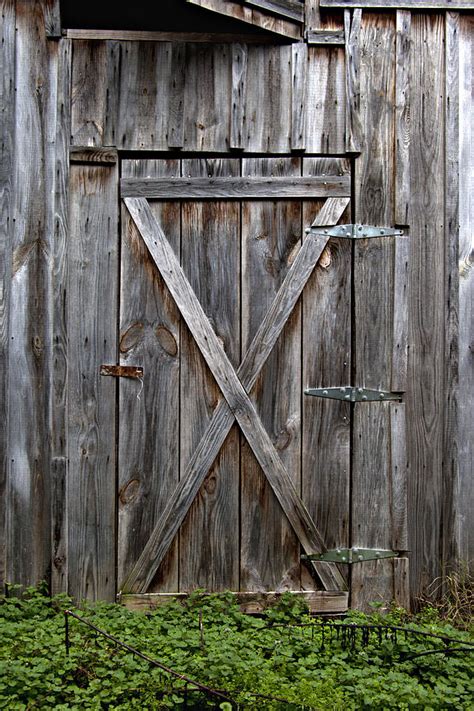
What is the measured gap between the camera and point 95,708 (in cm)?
303

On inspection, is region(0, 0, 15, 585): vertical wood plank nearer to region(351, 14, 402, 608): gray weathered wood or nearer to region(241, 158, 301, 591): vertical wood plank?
region(241, 158, 301, 591): vertical wood plank

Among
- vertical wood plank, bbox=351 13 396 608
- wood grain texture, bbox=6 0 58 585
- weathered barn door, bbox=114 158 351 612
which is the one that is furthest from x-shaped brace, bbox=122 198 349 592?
wood grain texture, bbox=6 0 58 585

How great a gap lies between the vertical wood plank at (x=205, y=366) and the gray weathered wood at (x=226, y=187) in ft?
0.19

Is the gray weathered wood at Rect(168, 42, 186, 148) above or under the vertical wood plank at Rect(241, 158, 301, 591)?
above

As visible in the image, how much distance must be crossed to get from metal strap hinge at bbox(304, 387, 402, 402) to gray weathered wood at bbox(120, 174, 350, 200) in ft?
3.68

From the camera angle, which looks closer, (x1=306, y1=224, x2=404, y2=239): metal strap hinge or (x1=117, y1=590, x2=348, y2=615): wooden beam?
(x1=117, y1=590, x2=348, y2=615): wooden beam

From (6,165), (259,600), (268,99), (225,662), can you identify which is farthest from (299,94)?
(225,662)

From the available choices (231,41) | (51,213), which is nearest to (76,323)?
(51,213)

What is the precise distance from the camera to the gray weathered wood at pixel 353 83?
4398mm

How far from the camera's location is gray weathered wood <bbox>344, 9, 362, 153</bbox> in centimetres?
440

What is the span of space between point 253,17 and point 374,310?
178 cm

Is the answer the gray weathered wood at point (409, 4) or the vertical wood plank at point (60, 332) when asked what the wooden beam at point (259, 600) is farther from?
the gray weathered wood at point (409, 4)

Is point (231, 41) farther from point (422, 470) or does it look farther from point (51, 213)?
point (422, 470)

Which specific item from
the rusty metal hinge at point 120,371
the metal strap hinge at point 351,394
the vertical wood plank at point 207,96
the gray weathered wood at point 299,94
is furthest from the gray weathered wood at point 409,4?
the rusty metal hinge at point 120,371
